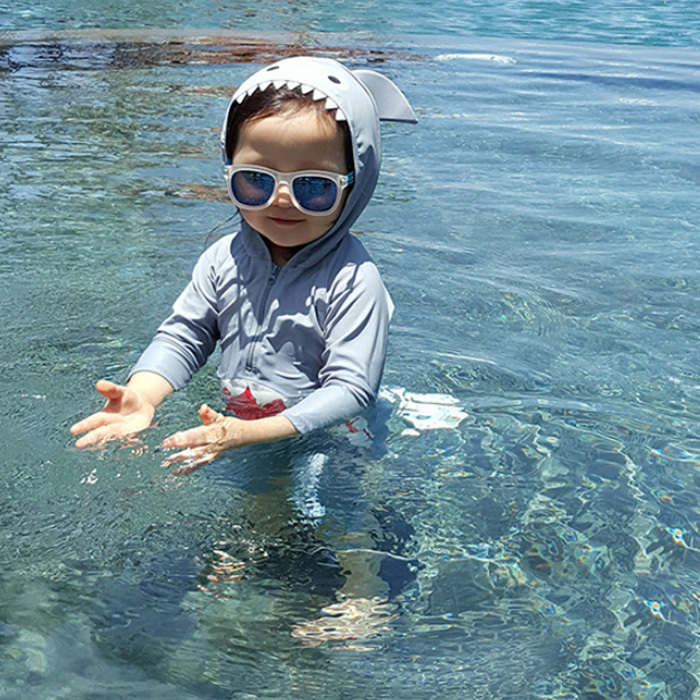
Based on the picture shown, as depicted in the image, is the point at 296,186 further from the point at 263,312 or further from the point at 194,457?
the point at 194,457

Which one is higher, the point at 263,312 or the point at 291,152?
the point at 291,152

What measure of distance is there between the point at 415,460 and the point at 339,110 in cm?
129

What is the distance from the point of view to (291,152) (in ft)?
8.89

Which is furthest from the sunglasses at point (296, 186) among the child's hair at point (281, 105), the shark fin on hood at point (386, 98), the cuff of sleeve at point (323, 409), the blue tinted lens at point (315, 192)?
the cuff of sleeve at point (323, 409)

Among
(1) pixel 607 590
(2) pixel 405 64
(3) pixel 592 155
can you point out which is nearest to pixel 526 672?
(1) pixel 607 590

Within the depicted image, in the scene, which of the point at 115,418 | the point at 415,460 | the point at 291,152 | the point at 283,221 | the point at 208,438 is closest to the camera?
the point at 208,438

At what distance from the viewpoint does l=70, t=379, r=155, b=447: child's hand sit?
2.54 m

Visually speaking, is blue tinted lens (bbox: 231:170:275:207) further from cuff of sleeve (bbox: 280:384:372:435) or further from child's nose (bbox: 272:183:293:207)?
cuff of sleeve (bbox: 280:384:372:435)

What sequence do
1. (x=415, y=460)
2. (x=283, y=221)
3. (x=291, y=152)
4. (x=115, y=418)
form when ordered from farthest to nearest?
(x=415, y=460) → (x=283, y=221) → (x=291, y=152) → (x=115, y=418)

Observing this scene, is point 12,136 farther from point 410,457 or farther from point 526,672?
point 526,672

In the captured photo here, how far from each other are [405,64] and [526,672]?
35.1ft

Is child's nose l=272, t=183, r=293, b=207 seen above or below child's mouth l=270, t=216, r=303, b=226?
above

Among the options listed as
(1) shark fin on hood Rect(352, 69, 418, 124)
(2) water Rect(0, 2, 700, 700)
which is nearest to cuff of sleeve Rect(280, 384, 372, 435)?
(2) water Rect(0, 2, 700, 700)

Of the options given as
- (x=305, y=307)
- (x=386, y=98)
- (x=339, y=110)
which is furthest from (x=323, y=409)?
(x=386, y=98)
